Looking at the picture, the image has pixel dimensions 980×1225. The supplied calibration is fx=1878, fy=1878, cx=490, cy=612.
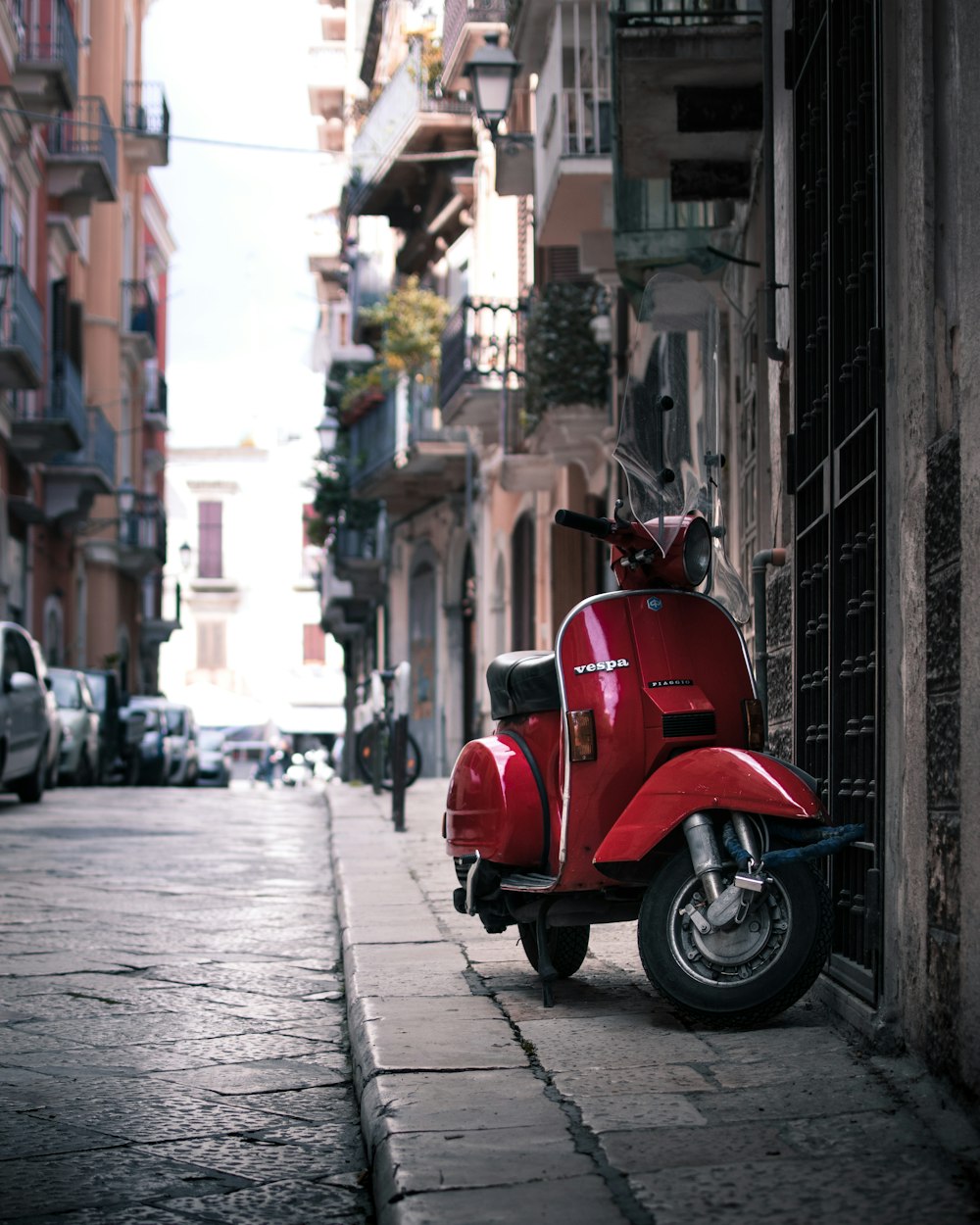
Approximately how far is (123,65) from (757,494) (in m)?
33.5

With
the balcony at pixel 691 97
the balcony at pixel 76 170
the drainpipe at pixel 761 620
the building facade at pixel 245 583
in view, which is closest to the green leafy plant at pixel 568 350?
the balcony at pixel 691 97

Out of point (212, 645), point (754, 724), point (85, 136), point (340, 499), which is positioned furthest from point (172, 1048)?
point (212, 645)

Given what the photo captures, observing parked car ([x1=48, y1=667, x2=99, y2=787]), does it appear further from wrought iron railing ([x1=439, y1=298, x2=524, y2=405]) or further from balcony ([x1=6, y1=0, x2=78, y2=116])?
balcony ([x1=6, y1=0, x2=78, y2=116])

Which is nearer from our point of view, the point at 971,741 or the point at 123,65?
the point at 971,741

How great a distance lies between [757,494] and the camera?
8.84 m

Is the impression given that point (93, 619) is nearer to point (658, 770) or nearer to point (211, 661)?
point (211, 661)

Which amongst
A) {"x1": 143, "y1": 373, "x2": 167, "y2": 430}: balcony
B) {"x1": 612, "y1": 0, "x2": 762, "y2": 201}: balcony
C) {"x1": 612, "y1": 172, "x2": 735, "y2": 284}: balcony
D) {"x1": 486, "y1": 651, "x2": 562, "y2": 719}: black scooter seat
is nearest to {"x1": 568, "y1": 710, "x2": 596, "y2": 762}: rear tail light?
{"x1": 486, "y1": 651, "x2": 562, "y2": 719}: black scooter seat

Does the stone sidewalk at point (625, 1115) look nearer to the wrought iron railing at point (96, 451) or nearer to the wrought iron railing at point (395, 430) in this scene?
the wrought iron railing at point (395, 430)

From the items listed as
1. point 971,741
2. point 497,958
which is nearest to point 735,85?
point 497,958

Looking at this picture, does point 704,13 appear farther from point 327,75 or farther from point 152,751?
point 327,75

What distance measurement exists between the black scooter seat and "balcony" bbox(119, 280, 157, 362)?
3645cm

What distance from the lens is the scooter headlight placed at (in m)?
5.25

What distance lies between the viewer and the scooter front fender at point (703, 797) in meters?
4.65

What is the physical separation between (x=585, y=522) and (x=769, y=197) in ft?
6.68
